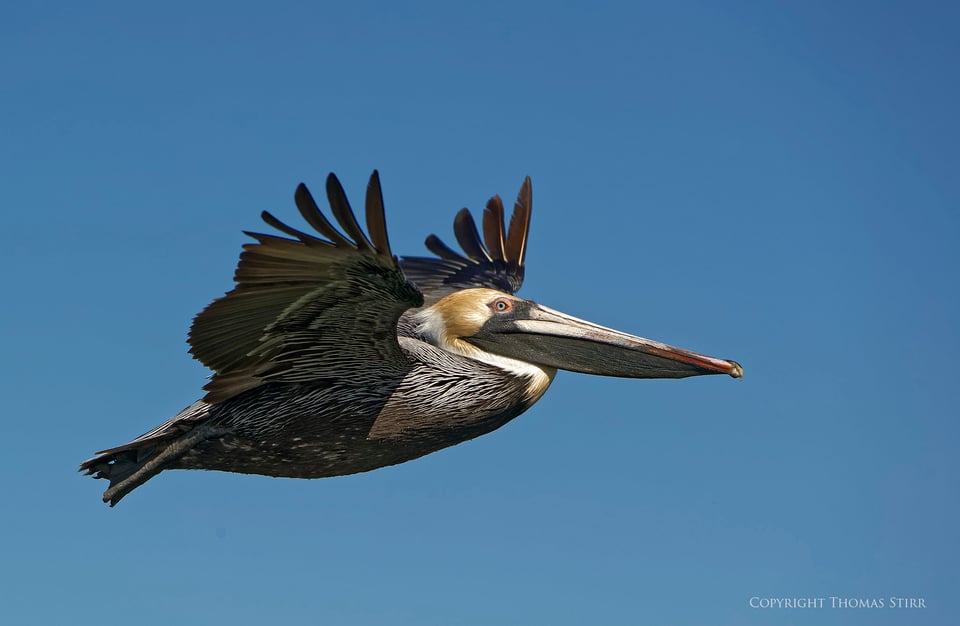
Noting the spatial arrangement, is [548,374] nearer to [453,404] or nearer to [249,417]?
[453,404]

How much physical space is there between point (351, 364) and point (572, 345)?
1.75 meters

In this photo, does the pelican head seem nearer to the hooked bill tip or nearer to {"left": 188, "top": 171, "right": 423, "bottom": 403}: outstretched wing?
the hooked bill tip

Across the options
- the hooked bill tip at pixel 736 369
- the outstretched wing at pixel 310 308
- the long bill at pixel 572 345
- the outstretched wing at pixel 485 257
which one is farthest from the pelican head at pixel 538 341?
the outstretched wing at pixel 485 257

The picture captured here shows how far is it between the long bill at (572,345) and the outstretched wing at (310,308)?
0.94 m

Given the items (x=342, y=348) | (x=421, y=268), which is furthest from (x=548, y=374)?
(x=421, y=268)

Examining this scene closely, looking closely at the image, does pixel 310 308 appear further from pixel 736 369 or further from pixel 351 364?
pixel 736 369

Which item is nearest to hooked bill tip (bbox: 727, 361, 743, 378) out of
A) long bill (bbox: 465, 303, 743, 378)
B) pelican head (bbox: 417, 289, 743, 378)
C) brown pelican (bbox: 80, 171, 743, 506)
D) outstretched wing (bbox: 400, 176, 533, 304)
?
brown pelican (bbox: 80, 171, 743, 506)

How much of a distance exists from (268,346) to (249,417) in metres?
0.69

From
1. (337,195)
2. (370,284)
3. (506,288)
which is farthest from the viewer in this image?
(506,288)

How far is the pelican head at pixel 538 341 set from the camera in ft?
31.9

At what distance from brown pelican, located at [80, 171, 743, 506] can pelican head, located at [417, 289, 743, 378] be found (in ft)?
0.03

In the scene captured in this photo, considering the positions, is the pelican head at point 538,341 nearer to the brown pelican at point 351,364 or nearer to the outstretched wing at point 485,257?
the brown pelican at point 351,364

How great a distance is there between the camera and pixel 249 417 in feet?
30.6

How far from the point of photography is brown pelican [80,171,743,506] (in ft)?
27.4
